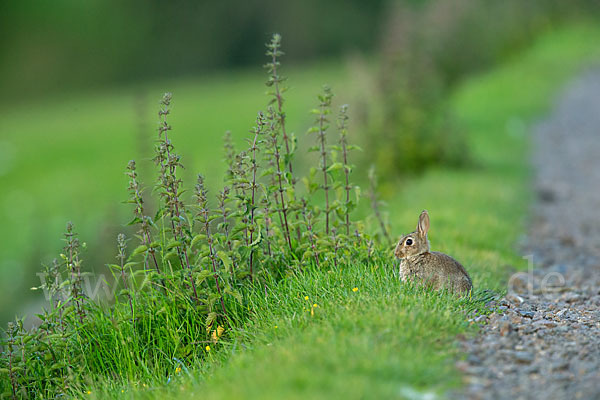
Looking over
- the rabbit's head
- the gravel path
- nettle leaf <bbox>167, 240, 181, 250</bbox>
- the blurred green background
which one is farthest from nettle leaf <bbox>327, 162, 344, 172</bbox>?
the gravel path

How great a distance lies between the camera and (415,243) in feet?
17.6

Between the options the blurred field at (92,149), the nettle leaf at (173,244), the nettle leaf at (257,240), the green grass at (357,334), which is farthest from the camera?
the blurred field at (92,149)

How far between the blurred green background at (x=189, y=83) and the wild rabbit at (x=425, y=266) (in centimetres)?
192

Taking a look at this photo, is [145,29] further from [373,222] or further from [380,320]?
[380,320]

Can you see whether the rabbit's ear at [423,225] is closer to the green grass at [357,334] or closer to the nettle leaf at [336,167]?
the green grass at [357,334]

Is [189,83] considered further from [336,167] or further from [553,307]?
[553,307]

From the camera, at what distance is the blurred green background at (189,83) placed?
1152 centimetres

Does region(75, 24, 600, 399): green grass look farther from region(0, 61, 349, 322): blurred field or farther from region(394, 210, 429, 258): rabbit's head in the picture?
region(0, 61, 349, 322): blurred field

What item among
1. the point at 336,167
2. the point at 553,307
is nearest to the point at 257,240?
the point at 336,167

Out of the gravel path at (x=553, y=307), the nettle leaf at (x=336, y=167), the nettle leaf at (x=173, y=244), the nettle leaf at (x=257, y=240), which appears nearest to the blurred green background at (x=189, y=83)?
the nettle leaf at (x=173, y=244)

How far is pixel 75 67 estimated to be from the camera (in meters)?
39.1

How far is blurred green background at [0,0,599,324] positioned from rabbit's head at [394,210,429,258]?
1883 mm

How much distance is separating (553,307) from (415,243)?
1121 millimetres

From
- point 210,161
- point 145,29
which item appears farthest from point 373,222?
point 145,29
